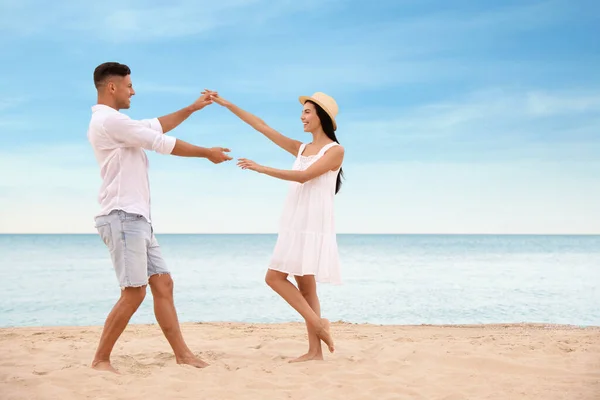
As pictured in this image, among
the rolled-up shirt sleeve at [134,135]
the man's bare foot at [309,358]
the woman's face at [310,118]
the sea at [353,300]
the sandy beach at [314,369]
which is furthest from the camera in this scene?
the sea at [353,300]

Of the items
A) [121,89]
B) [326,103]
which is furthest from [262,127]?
[121,89]

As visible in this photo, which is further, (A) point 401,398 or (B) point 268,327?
(B) point 268,327

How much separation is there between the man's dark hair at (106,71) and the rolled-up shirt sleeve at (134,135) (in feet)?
1.17

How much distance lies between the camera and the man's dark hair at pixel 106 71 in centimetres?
457

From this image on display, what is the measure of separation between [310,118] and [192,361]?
2091 mm

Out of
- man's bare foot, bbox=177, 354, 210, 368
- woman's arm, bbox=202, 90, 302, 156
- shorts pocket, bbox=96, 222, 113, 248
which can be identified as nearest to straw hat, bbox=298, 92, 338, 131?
woman's arm, bbox=202, 90, 302, 156

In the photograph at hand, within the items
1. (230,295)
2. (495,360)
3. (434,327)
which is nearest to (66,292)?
(230,295)

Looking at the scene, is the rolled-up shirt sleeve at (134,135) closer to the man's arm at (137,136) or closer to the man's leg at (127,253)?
the man's arm at (137,136)

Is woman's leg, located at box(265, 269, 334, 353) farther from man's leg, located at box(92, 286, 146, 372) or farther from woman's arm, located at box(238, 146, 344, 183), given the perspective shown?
man's leg, located at box(92, 286, 146, 372)

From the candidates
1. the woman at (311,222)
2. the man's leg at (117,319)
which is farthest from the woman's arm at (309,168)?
the man's leg at (117,319)

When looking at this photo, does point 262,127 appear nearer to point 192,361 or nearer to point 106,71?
point 106,71

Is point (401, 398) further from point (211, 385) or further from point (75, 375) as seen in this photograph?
point (75, 375)

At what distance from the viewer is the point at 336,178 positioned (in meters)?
5.05

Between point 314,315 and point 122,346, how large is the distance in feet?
7.01
